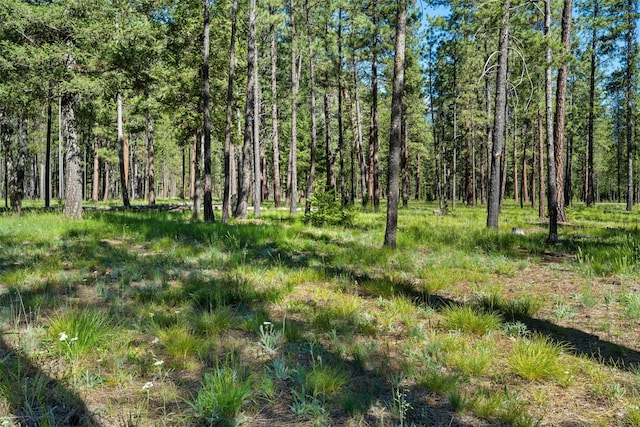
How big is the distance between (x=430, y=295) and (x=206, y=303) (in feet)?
11.2

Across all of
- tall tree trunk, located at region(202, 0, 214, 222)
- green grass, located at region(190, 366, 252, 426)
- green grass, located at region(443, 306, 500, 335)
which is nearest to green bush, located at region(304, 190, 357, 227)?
tall tree trunk, located at region(202, 0, 214, 222)

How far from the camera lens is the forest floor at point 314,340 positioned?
8.98ft

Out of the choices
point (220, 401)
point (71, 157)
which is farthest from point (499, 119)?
point (71, 157)

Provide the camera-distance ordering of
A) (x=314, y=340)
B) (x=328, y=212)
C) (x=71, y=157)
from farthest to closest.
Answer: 1. (x=328, y=212)
2. (x=71, y=157)
3. (x=314, y=340)

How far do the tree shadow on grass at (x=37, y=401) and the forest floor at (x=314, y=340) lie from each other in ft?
0.04

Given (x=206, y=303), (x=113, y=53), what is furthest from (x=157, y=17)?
(x=206, y=303)

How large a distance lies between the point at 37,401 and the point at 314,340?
2405mm

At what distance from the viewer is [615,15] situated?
24922 mm

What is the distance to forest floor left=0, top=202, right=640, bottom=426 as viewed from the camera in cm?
274

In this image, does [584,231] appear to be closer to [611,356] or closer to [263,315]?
[611,356]

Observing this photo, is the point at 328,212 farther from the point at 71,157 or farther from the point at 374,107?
the point at 374,107

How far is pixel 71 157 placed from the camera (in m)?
12.6

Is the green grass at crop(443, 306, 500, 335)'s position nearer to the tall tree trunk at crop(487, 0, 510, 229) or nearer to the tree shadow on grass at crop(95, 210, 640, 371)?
the tree shadow on grass at crop(95, 210, 640, 371)

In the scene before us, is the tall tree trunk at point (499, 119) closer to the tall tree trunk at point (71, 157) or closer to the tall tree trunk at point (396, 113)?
the tall tree trunk at point (396, 113)
